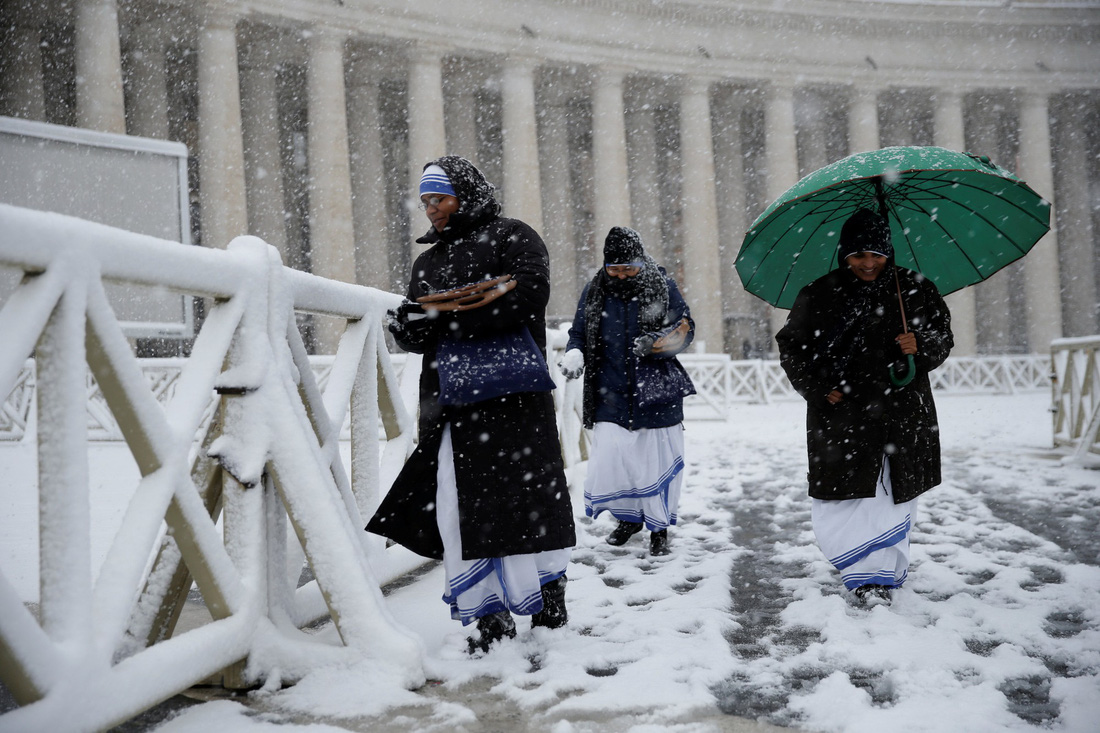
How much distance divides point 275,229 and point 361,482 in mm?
23910

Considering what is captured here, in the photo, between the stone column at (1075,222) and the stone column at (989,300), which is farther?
the stone column at (989,300)

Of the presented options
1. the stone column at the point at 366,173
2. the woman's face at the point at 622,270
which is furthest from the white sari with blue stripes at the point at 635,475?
the stone column at the point at 366,173

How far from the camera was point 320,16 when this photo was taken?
23969mm

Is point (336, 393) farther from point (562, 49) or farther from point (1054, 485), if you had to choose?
point (562, 49)

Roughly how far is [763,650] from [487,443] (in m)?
1.25

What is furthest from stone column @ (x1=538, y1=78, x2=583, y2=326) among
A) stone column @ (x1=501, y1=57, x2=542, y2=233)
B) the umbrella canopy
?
the umbrella canopy

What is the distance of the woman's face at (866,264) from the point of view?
3.88 metres

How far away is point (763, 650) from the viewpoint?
3031 mm

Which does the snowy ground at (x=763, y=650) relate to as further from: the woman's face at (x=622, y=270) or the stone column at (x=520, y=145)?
the stone column at (x=520, y=145)

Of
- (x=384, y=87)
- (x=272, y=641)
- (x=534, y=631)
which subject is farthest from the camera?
(x=384, y=87)

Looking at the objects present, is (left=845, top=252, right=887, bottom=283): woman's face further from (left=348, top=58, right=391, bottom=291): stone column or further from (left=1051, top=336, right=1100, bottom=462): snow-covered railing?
(left=348, top=58, right=391, bottom=291): stone column

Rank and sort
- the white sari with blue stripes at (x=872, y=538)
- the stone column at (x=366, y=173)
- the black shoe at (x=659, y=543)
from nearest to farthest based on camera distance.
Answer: the white sari with blue stripes at (x=872, y=538)
the black shoe at (x=659, y=543)
the stone column at (x=366, y=173)

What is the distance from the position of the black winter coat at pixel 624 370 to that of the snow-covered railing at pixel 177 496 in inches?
81.4

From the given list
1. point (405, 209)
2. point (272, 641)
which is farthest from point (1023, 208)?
point (405, 209)
